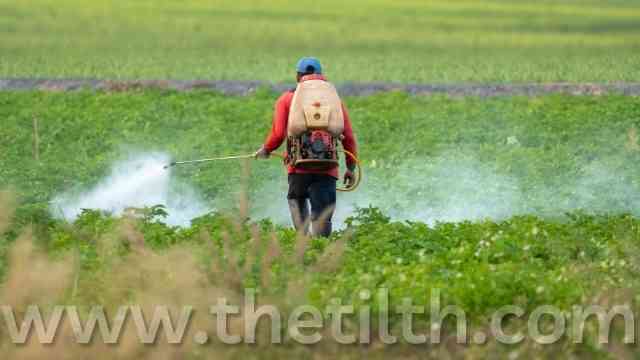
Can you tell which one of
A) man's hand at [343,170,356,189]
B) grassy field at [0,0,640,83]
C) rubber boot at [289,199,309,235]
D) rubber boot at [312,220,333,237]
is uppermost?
grassy field at [0,0,640,83]

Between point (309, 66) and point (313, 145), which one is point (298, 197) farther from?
point (309, 66)

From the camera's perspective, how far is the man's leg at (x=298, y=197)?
1549 centimetres

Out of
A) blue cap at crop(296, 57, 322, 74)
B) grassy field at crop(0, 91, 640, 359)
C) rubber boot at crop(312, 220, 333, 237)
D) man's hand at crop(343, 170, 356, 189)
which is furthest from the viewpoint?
man's hand at crop(343, 170, 356, 189)

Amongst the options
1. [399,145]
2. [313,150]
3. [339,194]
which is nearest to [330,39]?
[399,145]

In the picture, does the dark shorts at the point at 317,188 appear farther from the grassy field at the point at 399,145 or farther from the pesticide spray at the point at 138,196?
the pesticide spray at the point at 138,196

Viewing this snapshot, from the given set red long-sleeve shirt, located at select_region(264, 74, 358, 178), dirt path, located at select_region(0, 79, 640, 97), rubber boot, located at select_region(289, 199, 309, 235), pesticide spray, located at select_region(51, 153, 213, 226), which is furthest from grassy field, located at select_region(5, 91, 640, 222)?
red long-sleeve shirt, located at select_region(264, 74, 358, 178)

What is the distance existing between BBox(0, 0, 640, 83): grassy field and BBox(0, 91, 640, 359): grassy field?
8.04m

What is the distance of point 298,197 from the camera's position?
15.6 m

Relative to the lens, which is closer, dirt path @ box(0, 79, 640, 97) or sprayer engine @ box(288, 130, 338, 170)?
sprayer engine @ box(288, 130, 338, 170)

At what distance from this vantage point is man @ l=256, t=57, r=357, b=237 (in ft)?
49.2

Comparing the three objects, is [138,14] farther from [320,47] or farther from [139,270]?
[139,270]

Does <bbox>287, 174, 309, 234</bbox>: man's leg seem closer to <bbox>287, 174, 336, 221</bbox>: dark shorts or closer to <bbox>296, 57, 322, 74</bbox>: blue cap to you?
<bbox>287, 174, 336, 221</bbox>: dark shorts

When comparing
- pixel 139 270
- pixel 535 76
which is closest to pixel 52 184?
pixel 139 270

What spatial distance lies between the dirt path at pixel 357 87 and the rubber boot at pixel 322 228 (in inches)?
662
